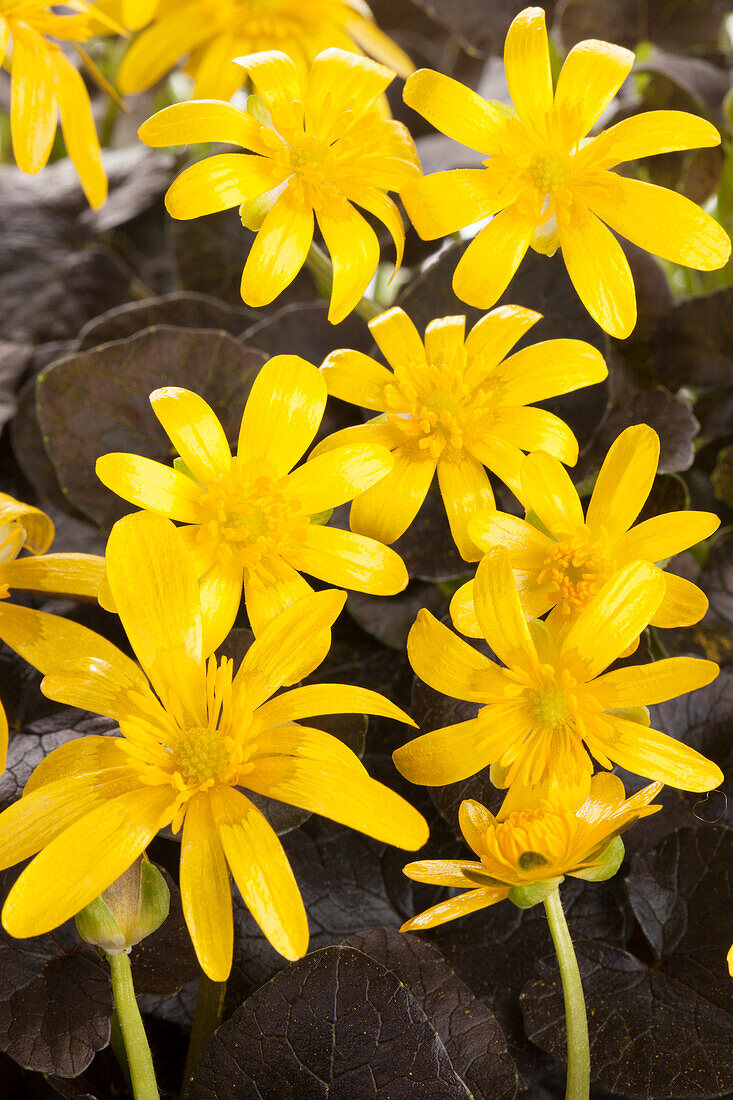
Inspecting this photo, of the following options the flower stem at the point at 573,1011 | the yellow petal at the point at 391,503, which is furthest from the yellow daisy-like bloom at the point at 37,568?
the flower stem at the point at 573,1011

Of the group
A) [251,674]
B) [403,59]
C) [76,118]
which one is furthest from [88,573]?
[403,59]

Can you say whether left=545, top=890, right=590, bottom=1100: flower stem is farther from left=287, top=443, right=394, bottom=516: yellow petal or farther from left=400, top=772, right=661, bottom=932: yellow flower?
left=287, top=443, right=394, bottom=516: yellow petal

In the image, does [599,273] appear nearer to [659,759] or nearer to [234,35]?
[659,759]

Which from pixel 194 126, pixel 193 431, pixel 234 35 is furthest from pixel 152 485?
pixel 234 35

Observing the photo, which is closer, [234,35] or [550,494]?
[550,494]

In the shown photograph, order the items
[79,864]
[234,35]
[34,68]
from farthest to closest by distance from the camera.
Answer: [234,35] < [34,68] < [79,864]

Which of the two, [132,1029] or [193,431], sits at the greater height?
[193,431]

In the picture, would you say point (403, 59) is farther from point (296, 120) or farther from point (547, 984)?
point (547, 984)
